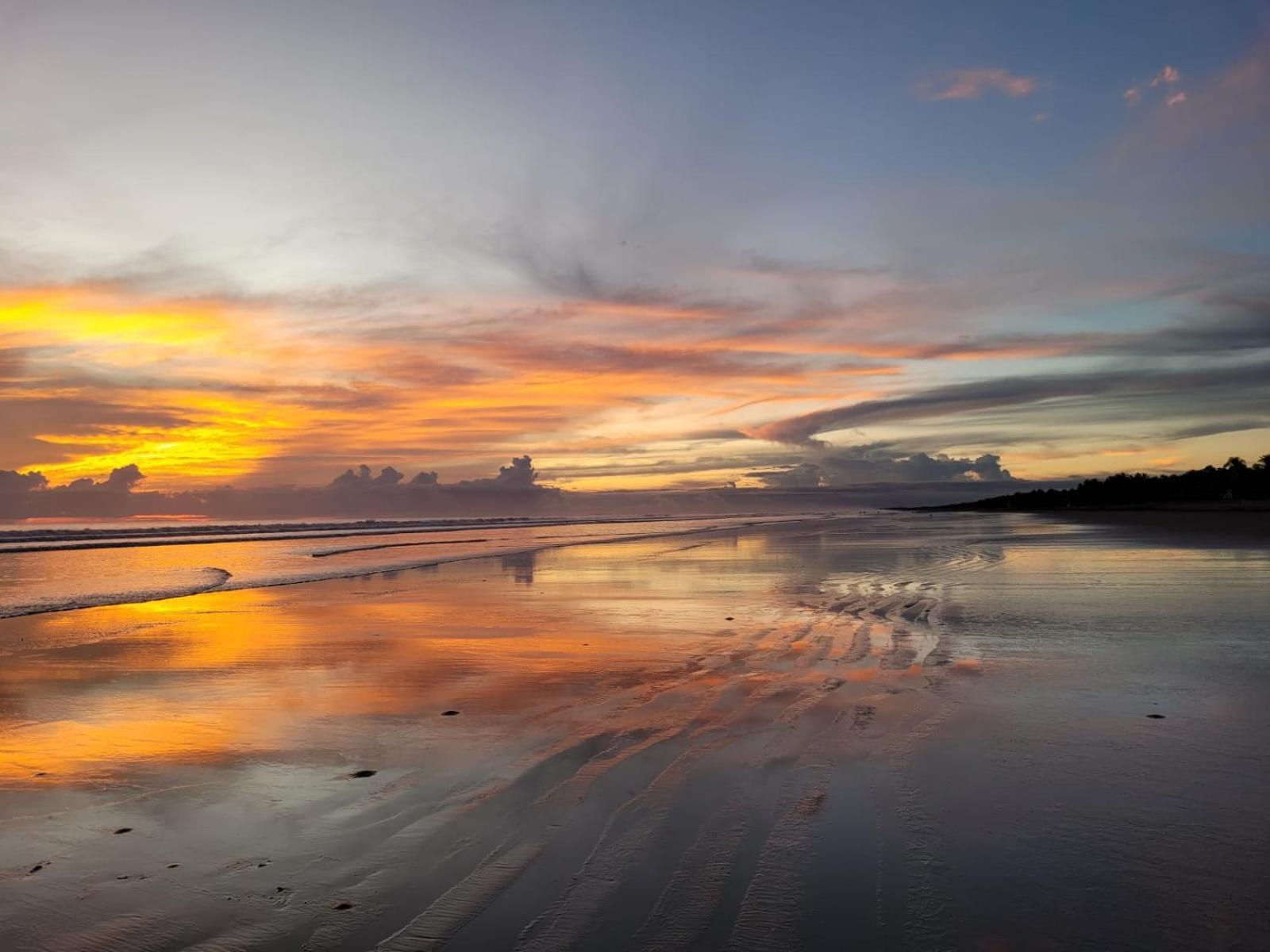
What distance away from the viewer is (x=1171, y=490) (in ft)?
335

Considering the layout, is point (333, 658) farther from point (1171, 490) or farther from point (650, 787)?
point (1171, 490)

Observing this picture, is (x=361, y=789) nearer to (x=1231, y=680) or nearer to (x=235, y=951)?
(x=235, y=951)

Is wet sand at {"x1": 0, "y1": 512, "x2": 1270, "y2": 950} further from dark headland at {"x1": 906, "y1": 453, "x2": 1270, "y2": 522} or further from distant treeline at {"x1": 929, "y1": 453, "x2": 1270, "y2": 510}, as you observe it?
distant treeline at {"x1": 929, "y1": 453, "x2": 1270, "y2": 510}

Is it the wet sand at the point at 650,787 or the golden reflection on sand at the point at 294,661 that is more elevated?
the wet sand at the point at 650,787

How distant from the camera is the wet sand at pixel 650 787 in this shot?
3756 millimetres

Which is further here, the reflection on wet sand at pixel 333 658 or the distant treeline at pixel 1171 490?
the distant treeline at pixel 1171 490

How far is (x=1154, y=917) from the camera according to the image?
359cm

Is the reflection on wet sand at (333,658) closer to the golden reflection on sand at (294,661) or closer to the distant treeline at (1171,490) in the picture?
the golden reflection on sand at (294,661)

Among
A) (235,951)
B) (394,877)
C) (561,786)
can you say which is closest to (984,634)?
(561,786)

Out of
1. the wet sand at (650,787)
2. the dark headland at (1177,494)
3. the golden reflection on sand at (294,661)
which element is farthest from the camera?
the dark headland at (1177,494)

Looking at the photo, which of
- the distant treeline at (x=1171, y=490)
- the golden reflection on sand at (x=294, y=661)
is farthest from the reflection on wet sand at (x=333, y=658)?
the distant treeline at (x=1171, y=490)

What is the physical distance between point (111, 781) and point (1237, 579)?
19.7 meters

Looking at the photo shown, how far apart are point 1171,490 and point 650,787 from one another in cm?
11777

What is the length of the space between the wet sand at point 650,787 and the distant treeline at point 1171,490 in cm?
9156
